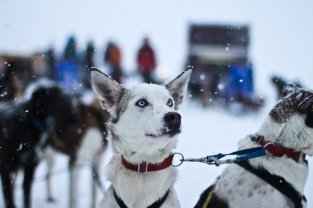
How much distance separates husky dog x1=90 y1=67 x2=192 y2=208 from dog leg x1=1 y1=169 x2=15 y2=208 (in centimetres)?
199

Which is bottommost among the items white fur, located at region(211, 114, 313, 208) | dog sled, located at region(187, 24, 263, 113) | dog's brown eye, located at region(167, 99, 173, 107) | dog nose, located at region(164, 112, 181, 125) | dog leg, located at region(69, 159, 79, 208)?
dog sled, located at region(187, 24, 263, 113)

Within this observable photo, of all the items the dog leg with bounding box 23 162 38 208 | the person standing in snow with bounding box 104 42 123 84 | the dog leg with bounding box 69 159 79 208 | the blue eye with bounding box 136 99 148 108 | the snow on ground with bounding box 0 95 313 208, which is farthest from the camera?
the person standing in snow with bounding box 104 42 123 84

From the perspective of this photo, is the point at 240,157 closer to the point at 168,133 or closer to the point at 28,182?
the point at 168,133

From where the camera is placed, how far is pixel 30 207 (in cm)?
427

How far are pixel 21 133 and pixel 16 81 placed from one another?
1751mm

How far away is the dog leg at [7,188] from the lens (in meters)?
3.82

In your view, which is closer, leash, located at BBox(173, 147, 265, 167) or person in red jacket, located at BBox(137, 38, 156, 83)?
leash, located at BBox(173, 147, 265, 167)

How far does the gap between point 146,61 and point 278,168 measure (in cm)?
975

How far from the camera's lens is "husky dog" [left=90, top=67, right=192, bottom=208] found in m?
2.22

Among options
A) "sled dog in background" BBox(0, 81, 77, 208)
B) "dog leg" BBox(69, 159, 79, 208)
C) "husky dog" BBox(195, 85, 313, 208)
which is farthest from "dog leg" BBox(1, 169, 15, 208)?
"husky dog" BBox(195, 85, 313, 208)

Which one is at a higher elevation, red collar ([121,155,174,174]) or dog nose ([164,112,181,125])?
dog nose ([164,112,181,125])

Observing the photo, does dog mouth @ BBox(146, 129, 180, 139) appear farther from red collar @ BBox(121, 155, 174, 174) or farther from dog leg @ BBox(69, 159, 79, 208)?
dog leg @ BBox(69, 159, 79, 208)

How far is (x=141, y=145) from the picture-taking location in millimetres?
2287

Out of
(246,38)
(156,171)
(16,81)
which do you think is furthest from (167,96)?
(246,38)
